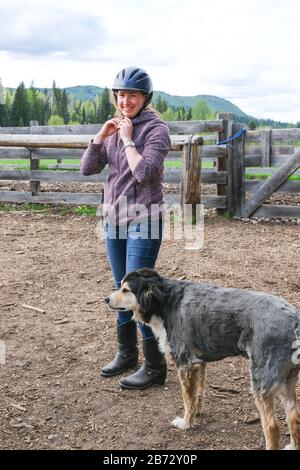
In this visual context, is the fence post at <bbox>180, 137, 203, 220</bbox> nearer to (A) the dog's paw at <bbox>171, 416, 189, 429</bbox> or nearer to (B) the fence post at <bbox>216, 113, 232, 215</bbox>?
(B) the fence post at <bbox>216, 113, 232, 215</bbox>

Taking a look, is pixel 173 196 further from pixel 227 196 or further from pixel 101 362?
pixel 101 362

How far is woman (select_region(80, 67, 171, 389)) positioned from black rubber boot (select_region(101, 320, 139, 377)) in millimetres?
258

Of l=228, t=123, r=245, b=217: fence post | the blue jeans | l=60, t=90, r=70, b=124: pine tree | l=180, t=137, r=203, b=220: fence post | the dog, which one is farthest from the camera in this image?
l=60, t=90, r=70, b=124: pine tree

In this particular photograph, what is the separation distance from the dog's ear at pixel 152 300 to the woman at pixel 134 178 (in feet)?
1.23

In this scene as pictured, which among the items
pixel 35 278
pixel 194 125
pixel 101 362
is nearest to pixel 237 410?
pixel 101 362

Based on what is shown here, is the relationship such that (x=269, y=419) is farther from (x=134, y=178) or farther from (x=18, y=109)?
(x=18, y=109)

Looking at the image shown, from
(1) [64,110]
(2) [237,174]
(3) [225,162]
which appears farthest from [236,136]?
(1) [64,110]

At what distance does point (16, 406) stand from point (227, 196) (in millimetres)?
7090

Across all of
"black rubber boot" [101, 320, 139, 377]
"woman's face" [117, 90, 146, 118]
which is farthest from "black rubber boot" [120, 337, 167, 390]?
"woman's face" [117, 90, 146, 118]

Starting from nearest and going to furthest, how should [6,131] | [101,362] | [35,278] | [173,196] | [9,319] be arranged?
1. [101,362]
2. [9,319]
3. [35,278]
4. [173,196]
5. [6,131]

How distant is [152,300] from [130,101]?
56.8 inches

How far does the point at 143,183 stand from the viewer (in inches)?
155

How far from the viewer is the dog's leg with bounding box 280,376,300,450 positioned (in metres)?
3.26

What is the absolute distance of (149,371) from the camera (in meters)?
4.36
